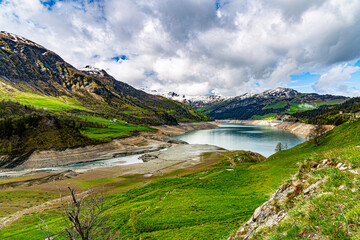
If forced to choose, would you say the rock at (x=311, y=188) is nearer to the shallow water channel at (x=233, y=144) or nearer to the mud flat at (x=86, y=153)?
the shallow water channel at (x=233, y=144)

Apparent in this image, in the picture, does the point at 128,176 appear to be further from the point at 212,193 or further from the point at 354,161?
the point at 354,161

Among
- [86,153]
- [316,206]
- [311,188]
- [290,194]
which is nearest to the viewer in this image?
[316,206]

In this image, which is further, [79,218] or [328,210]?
[79,218]

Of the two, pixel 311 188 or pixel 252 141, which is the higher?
pixel 311 188

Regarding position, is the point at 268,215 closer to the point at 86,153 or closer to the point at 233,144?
the point at 86,153

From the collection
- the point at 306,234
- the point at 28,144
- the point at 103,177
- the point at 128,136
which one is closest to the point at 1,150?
the point at 28,144

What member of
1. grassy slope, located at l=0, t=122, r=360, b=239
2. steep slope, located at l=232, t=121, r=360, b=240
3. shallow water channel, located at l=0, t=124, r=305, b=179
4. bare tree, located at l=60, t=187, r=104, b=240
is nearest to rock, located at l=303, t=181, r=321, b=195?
steep slope, located at l=232, t=121, r=360, b=240

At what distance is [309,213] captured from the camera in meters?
5.53

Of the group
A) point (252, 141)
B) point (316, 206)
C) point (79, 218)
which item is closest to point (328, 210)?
point (316, 206)

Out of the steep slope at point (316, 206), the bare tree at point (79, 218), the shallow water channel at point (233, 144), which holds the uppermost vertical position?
the steep slope at point (316, 206)

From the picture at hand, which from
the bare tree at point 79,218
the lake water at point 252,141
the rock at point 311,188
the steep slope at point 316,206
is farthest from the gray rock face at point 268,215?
the lake water at point 252,141

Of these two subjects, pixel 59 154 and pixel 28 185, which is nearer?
pixel 28 185

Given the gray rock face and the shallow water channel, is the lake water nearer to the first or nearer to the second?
the shallow water channel

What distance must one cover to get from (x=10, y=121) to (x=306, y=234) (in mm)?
83446
